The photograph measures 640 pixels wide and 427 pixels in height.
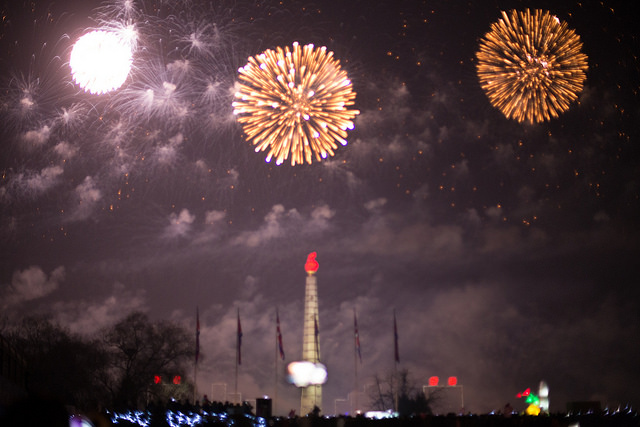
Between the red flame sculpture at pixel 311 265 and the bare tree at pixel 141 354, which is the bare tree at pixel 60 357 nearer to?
the bare tree at pixel 141 354

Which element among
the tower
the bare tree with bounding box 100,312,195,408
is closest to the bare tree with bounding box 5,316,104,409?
the bare tree with bounding box 100,312,195,408

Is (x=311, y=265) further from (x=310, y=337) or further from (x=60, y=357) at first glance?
(x=60, y=357)

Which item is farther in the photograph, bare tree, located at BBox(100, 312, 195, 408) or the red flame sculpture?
the red flame sculpture

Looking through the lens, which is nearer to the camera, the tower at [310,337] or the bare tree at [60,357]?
the bare tree at [60,357]

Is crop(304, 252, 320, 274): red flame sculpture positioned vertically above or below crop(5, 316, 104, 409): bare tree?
above

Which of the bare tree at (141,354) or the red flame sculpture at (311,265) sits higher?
the red flame sculpture at (311,265)

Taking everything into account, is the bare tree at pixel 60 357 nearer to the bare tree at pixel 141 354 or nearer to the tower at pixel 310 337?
the bare tree at pixel 141 354

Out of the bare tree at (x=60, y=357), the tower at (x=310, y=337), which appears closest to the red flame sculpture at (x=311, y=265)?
the tower at (x=310, y=337)

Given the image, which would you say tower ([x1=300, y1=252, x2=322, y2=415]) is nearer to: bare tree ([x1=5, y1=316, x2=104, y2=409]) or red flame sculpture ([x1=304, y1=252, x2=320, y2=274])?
red flame sculpture ([x1=304, y1=252, x2=320, y2=274])

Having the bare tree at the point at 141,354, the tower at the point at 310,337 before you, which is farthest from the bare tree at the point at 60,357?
the tower at the point at 310,337
